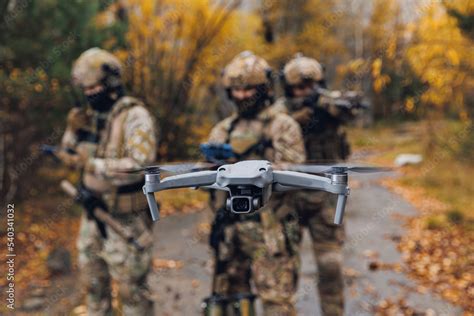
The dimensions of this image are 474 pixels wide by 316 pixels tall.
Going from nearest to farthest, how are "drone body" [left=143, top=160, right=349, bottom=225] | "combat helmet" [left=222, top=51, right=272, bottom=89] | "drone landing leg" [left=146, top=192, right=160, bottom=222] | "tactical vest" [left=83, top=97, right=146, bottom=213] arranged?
"drone body" [left=143, top=160, right=349, bottom=225] < "drone landing leg" [left=146, top=192, right=160, bottom=222] < "combat helmet" [left=222, top=51, right=272, bottom=89] < "tactical vest" [left=83, top=97, right=146, bottom=213]

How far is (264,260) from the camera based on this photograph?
313 centimetres

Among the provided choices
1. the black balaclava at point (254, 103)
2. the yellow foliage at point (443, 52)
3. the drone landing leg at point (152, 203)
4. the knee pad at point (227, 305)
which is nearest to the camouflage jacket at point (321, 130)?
the black balaclava at point (254, 103)

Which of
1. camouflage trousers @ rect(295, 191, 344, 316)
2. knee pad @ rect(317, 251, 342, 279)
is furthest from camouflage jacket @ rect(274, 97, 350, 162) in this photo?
knee pad @ rect(317, 251, 342, 279)

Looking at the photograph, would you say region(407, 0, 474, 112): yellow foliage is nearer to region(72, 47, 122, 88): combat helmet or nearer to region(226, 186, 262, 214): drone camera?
region(72, 47, 122, 88): combat helmet

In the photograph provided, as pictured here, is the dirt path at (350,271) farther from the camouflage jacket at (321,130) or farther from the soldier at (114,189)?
the soldier at (114,189)

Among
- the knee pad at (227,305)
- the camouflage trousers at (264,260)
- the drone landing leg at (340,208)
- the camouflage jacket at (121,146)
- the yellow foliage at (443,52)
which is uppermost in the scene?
the yellow foliage at (443,52)

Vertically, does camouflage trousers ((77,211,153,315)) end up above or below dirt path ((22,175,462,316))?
above

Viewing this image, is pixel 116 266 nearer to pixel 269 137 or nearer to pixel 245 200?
pixel 269 137

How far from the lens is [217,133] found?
3373 mm

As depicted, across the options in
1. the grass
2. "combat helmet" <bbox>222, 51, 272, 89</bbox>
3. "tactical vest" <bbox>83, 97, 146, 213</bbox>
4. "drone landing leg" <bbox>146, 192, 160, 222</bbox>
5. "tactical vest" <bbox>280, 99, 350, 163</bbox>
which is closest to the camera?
"drone landing leg" <bbox>146, 192, 160, 222</bbox>

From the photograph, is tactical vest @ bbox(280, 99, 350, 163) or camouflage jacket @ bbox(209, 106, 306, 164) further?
tactical vest @ bbox(280, 99, 350, 163)

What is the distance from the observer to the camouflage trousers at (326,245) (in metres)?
3.78

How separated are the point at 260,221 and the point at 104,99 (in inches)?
61.0

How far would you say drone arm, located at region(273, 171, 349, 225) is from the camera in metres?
1.02
